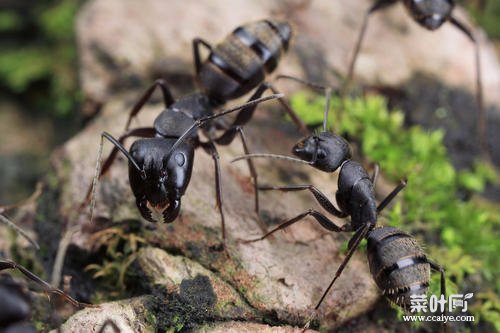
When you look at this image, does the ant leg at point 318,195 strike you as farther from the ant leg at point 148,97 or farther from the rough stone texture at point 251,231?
the ant leg at point 148,97

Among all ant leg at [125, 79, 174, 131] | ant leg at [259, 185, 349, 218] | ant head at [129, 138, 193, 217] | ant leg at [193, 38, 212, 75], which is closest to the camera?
ant head at [129, 138, 193, 217]

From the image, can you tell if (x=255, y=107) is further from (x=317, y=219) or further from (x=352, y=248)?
(x=352, y=248)

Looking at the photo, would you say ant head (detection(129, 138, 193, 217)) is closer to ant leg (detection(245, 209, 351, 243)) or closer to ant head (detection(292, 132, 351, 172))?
ant leg (detection(245, 209, 351, 243))

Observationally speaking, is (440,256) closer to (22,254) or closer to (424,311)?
(424,311)

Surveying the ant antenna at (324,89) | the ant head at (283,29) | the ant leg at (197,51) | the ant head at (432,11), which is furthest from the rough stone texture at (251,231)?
the ant head at (432,11)

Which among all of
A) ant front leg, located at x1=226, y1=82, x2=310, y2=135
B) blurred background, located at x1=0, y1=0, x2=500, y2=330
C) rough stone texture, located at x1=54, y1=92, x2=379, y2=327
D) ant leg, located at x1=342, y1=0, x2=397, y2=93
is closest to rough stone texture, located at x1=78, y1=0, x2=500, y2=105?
blurred background, located at x1=0, y1=0, x2=500, y2=330

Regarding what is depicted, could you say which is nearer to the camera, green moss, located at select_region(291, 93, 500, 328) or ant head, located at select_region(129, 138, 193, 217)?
ant head, located at select_region(129, 138, 193, 217)

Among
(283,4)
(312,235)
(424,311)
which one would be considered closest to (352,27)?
(283,4)

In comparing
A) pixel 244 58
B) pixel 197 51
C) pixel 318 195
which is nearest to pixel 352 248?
pixel 318 195
